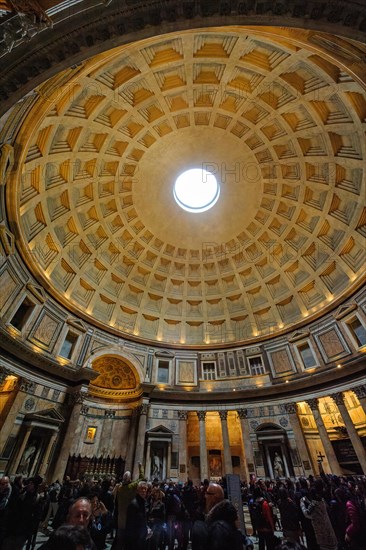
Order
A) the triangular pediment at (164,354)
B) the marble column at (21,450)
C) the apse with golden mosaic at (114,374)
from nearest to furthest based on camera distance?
the marble column at (21,450)
the apse with golden mosaic at (114,374)
the triangular pediment at (164,354)

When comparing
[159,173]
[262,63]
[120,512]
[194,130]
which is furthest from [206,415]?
[262,63]

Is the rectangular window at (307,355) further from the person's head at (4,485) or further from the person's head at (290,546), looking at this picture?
the person's head at (290,546)

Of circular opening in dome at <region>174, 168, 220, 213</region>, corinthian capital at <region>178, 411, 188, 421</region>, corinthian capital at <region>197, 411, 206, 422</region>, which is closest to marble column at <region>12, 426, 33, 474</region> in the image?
corinthian capital at <region>178, 411, 188, 421</region>

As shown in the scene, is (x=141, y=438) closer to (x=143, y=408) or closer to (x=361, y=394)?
(x=143, y=408)

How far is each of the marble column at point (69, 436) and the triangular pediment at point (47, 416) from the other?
762 mm

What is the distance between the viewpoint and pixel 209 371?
24.6m

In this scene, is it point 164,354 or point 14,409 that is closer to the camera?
point 14,409

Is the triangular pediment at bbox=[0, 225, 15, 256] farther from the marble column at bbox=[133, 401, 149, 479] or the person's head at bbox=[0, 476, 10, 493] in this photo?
the marble column at bbox=[133, 401, 149, 479]

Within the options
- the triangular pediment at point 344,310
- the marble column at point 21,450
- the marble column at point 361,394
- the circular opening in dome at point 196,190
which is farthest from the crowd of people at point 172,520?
the circular opening in dome at point 196,190

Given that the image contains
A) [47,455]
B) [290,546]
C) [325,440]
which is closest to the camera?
[290,546]

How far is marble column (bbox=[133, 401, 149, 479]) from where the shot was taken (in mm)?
17812

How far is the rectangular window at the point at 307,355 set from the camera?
21.1 m

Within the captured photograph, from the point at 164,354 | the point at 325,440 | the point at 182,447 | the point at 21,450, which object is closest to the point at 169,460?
the point at 182,447

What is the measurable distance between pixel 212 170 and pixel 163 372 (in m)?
19.7
